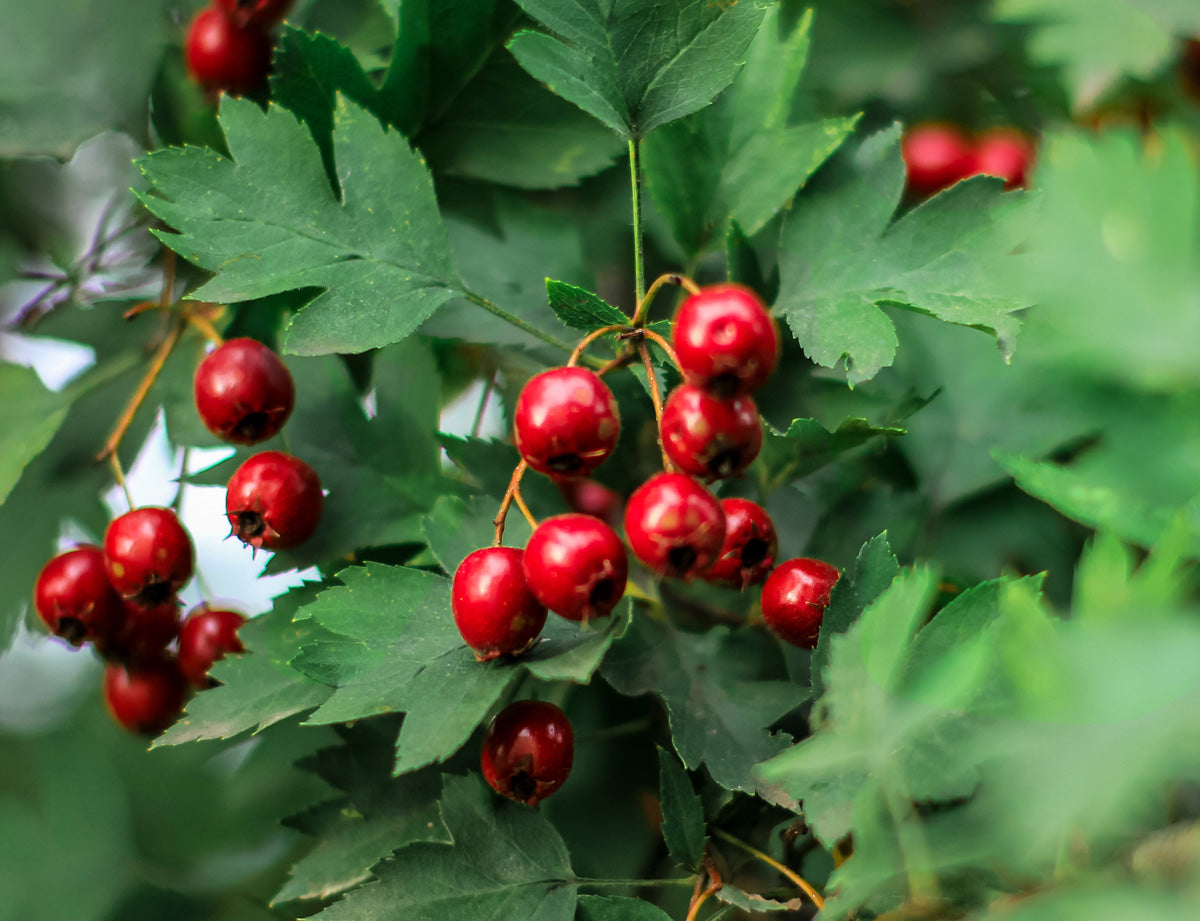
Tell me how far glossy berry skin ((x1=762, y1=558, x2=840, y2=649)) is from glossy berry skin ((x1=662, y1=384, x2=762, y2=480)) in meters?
0.12

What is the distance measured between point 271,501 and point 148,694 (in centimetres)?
40

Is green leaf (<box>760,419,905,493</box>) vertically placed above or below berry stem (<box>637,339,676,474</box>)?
below

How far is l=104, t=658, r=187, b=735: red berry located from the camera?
1.03 m

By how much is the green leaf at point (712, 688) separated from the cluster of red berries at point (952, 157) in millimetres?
833

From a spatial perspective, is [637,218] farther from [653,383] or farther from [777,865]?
[777,865]

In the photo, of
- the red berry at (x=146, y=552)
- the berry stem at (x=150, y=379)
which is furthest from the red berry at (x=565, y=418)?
the berry stem at (x=150, y=379)

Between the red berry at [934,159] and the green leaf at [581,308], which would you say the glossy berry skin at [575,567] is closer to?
the green leaf at [581,308]

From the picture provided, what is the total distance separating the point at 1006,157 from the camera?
4.35 feet

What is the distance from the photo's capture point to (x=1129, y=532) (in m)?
0.43

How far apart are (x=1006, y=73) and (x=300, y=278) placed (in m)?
1.16

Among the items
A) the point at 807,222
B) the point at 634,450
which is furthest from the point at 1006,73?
the point at 634,450

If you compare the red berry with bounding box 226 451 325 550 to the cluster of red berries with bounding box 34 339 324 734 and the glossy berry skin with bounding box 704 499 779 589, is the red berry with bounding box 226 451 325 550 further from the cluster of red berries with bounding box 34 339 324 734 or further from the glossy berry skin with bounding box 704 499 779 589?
the glossy berry skin with bounding box 704 499 779 589

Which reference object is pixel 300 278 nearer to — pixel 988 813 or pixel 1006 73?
pixel 988 813

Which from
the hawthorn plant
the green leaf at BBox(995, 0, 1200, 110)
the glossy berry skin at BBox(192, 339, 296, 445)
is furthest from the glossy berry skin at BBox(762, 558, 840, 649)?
the green leaf at BBox(995, 0, 1200, 110)
